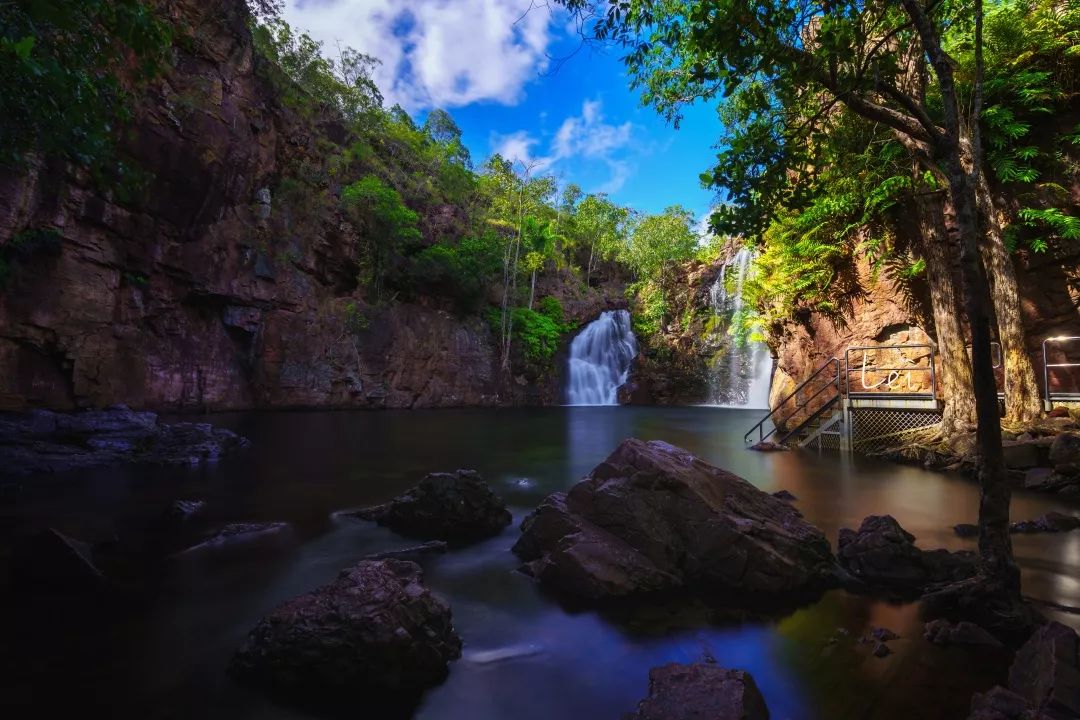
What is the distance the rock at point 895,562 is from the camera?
4539 mm

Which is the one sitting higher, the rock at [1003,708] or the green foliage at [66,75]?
the green foliage at [66,75]

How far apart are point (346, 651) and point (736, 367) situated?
36.0 m

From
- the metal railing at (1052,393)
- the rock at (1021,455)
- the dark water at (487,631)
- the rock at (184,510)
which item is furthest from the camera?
the metal railing at (1052,393)

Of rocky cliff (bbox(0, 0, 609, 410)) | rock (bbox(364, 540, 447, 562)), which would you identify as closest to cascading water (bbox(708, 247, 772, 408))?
rocky cliff (bbox(0, 0, 609, 410))

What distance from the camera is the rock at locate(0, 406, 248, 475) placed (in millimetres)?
9906

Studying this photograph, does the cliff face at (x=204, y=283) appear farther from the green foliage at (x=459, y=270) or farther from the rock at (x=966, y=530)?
the rock at (x=966, y=530)

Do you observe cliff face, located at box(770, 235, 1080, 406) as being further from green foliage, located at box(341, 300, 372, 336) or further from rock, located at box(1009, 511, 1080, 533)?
green foliage, located at box(341, 300, 372, 336)

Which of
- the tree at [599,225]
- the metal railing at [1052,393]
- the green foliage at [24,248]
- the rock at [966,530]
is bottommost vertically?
the rock at [966,530]

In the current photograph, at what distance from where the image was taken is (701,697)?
2.77 meters

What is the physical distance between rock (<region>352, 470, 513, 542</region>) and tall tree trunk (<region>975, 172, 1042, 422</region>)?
10417mm

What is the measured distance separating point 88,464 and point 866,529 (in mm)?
13709

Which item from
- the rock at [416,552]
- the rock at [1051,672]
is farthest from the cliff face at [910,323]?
the rock at [416,552]

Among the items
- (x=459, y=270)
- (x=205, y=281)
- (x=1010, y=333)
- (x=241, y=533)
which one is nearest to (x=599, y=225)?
(x=459, y=270)

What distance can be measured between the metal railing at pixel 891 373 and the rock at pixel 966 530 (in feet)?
21.5
